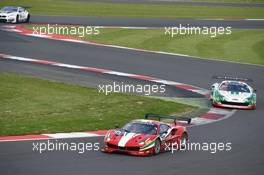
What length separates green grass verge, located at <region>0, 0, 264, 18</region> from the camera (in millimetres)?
63281

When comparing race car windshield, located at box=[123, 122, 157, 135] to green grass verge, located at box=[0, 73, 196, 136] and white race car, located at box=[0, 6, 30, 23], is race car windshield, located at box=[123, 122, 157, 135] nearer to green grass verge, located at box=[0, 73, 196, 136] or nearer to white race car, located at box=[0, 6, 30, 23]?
green grass verge, located at box=[0, 73, 196, 136]

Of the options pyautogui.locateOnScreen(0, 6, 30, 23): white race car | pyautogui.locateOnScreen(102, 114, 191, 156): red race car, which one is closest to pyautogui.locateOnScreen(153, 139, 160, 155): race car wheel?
pyautogui.locateOnScreen(102, 114, 191, 156): red race car

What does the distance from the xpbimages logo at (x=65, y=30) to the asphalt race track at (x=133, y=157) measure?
2540mm

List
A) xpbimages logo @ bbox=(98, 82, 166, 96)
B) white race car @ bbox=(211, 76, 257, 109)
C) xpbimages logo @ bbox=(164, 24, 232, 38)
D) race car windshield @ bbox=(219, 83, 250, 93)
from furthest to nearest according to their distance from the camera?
xpbimages logo @ bbox=(164, 24, 232, 38), xpbimages logo @ bbox=(98, 82, 166, 96), race car windshield @ bbox=(219, 83, 250, 93), white race car @ bbox=(211, 76, 257, 109)

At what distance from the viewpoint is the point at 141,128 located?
2245cm

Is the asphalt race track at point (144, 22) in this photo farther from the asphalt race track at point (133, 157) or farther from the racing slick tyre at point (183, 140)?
the racing slick tyre at point (183, 140)

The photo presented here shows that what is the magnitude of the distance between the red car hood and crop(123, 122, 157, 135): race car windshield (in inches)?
9.2

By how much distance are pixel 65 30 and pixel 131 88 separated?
17944 millimetres

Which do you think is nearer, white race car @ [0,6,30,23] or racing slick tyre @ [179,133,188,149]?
racing slick tyre @ [179,133,188,149]

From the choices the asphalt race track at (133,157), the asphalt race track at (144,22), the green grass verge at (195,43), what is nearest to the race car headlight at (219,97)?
the asphalt race track at (133,157)

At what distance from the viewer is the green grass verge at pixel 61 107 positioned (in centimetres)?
2533

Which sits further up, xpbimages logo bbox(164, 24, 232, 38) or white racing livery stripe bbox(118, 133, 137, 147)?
xpbimages logo bbox(164, 24, 232, 38)

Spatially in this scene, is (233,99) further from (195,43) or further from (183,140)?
(195,43)

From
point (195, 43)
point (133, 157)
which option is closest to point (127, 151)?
point (133, 157)
